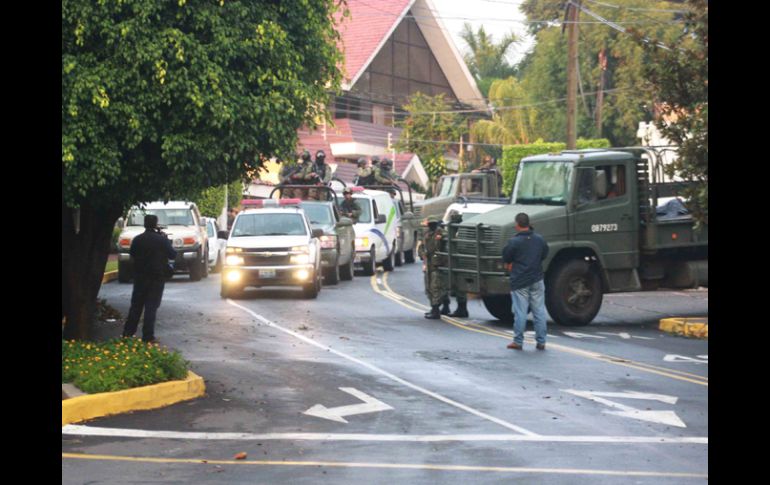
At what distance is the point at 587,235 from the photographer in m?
23.6

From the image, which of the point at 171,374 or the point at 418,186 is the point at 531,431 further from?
the point at 418,186

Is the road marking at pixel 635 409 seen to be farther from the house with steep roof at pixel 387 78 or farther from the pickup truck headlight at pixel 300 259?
the house with steep roof at pixel 387 78

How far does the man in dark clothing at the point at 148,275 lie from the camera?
1983 cm

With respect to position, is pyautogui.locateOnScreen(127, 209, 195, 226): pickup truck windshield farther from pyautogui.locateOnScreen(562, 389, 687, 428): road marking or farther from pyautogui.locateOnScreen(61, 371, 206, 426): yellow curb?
pyautogui.locateOnScreen(562, 389, 687, 428): road marking

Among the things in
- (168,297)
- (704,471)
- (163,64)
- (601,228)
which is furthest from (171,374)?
(168,297)

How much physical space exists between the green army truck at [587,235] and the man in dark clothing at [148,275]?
5.82 meters

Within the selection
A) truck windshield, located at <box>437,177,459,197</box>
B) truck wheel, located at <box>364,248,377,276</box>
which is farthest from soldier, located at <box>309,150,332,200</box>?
truck windshield, located at <box>437,177,459,197</box>

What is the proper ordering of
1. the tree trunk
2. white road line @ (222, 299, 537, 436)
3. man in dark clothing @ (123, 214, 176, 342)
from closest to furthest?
1. white road line @ (222, 299, 537, 436)
2. the tree trunk
3. man in dark clothing @ (123, 214, 176, 342)

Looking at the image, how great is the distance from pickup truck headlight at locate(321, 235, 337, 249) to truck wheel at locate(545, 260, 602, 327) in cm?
950

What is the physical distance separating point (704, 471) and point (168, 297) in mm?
19327

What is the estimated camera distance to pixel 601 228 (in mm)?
23688

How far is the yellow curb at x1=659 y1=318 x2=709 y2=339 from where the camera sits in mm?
22500

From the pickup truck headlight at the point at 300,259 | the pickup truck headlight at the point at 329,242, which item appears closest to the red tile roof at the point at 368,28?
the pickup truck headlight at the point at 329,242

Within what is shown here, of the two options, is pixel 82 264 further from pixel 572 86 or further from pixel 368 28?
pixel 368 28
